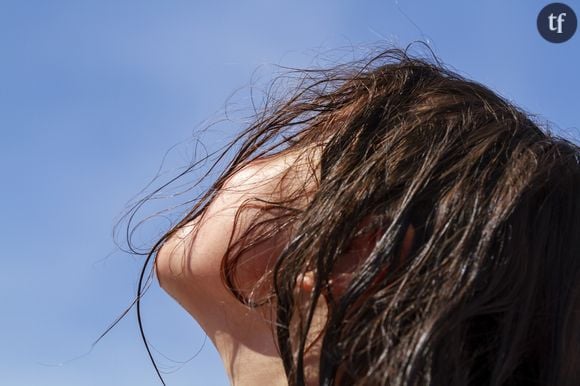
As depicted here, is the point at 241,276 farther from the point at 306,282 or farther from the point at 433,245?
the point at 433,245

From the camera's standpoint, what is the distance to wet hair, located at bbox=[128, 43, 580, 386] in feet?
3.49

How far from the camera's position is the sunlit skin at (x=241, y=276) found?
3.86 ft

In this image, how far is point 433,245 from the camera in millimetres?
1125

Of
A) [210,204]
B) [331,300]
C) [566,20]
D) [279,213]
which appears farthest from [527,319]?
[566,20]

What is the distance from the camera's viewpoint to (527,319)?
3.84ft

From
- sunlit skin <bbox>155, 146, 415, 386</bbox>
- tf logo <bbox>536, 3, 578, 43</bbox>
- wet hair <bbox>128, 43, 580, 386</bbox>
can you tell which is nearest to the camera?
wet hair <bbox>128, 43, 580, 386</bbox>

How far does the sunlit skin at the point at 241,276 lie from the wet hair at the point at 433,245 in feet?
0.06

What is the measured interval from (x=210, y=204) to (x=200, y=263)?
0.12 m

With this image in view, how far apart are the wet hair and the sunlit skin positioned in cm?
2

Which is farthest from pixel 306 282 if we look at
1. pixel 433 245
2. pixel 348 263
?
pixel 433 245

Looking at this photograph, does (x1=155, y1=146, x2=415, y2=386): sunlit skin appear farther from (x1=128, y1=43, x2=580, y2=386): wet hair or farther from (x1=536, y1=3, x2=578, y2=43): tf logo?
(x1=536, y1=3, x2=578, y2=43): tf logo

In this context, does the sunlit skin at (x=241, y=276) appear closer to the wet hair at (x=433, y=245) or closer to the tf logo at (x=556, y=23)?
the wet hair at (x=433, y=245)

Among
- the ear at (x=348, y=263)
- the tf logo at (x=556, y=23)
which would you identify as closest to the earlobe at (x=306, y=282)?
the ear at (x=348, y=263)

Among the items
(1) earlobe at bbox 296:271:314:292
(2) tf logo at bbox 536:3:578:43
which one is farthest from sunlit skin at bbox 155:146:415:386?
(2) tf logo at bbox 536:3:578:43
